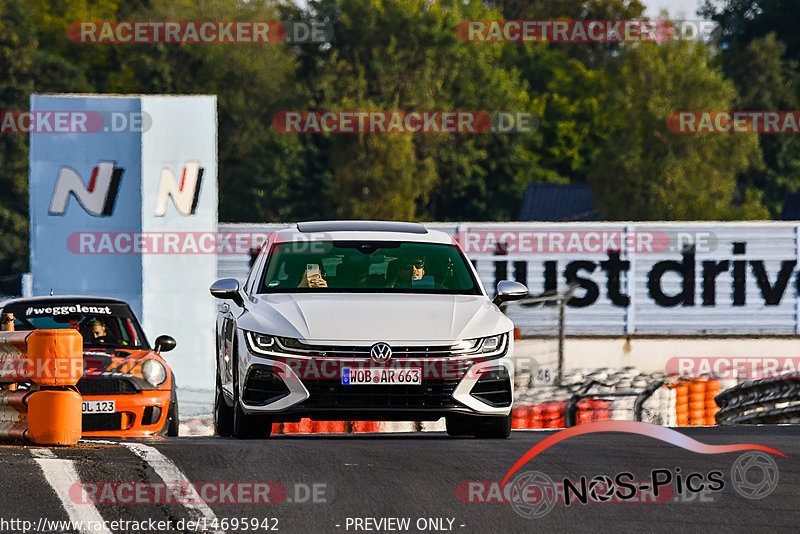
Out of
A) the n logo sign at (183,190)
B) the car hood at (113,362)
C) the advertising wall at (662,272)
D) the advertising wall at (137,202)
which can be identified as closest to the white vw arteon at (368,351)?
the car hood at (113,362)

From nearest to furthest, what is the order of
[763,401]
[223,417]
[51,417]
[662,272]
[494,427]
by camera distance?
[51,417], [494,427], [223,417], [763,401], [662,272]

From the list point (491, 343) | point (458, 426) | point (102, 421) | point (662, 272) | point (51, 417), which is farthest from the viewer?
point (662, 272)

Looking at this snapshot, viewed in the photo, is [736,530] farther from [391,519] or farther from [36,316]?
[36,316]

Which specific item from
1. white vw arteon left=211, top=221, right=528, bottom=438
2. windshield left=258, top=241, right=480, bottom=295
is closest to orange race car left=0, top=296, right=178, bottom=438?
white vw arteon left=211, top=221, right=528, bottom=438

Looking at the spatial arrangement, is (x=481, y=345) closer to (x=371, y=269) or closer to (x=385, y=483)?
(x=371, y=269)

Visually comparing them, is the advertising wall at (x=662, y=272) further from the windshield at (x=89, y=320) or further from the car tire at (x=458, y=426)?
the car tire at (x=458, y=426)

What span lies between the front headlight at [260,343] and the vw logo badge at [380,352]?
726mm

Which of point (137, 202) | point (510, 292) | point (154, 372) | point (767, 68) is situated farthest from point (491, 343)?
point (767, 68)

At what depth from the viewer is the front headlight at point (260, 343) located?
11.0 metres

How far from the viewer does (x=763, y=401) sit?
1909 centimetres

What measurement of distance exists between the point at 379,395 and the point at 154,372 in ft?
13.6

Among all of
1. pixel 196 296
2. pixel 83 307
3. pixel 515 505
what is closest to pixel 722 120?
pixel 196 296

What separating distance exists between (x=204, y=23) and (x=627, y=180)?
28.7 metres

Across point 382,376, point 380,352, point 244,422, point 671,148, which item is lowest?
point 244,422
